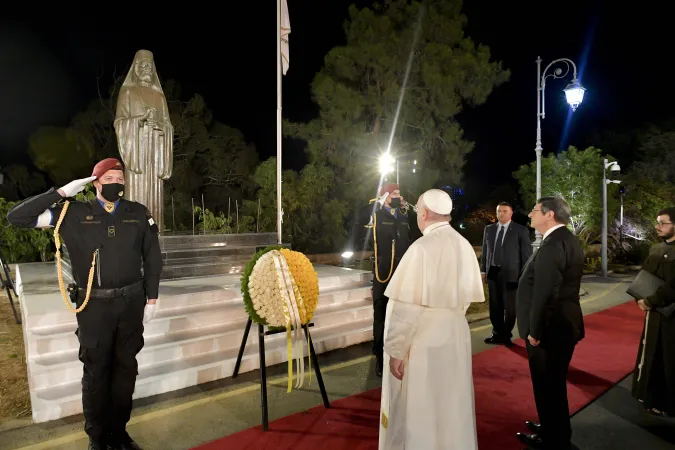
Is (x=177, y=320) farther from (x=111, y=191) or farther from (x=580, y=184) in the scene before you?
(x=580, y=184)

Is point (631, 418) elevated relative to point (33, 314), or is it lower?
Answer: lower

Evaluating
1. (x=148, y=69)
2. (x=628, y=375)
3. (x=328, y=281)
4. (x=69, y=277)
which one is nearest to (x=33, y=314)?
(x=69, y=277)

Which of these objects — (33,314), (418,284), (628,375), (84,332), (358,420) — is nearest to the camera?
(418,284)

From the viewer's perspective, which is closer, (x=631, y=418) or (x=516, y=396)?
(x=631, y=418)

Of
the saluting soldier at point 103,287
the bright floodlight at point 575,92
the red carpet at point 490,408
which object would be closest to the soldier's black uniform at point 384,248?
the red carpet at point 490,408

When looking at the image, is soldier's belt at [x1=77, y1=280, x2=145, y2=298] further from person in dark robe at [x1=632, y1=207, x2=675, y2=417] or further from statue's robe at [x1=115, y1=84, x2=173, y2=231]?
person in dark robe at [x1=632, y1=207, x2=675, y2=417]

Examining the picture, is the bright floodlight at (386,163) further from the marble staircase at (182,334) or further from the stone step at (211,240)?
the marble staircase at (182,334)

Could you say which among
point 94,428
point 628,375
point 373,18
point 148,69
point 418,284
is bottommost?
point 628,375

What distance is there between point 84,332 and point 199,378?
172 cm

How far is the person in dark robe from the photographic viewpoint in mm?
3758

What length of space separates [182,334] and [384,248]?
8.11 ft

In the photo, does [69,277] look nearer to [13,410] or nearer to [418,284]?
[13,410]

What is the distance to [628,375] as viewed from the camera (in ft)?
16.3

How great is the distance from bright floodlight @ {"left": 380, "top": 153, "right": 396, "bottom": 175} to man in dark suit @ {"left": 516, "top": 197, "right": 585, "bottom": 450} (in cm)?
1275
